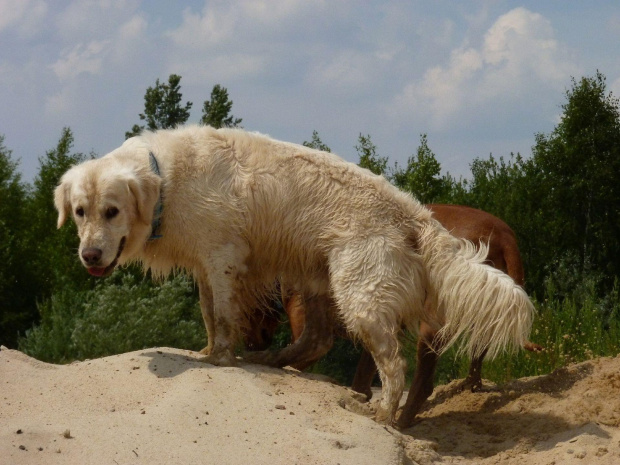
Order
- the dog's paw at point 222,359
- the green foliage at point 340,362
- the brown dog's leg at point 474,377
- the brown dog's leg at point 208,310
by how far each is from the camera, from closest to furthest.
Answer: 1. the dog's paw at point 222,359
2. the brown dog's leg at point 208,310
3. the brown dog's leg at point 474,377
4. the green foliage at point 340,362

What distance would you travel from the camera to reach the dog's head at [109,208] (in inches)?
249

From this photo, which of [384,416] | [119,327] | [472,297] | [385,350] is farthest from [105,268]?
[119,327]

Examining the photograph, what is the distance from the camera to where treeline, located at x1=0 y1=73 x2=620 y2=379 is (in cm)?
1011

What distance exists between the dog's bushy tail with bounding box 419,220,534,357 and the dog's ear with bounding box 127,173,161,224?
198cm

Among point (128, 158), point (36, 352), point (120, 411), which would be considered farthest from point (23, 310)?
point (120, 411)

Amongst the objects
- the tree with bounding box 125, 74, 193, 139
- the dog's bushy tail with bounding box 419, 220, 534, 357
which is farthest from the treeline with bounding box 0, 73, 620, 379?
the dog's bushy tail with bounding box 419, 220, 534, 357

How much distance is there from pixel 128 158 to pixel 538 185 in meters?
9.50

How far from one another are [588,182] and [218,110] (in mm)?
5740

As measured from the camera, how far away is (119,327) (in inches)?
376

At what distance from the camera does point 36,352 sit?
33.6 feet

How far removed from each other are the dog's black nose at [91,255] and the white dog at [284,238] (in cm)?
1

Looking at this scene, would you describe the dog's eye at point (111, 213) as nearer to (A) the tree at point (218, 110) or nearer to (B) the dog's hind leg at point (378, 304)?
(B) the dog's hind leg at point (378, 304)

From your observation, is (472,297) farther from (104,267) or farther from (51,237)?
(51,237)

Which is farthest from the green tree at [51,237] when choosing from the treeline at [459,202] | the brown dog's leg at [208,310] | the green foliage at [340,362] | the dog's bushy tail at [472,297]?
the dog's bushy tail at [472,297]
